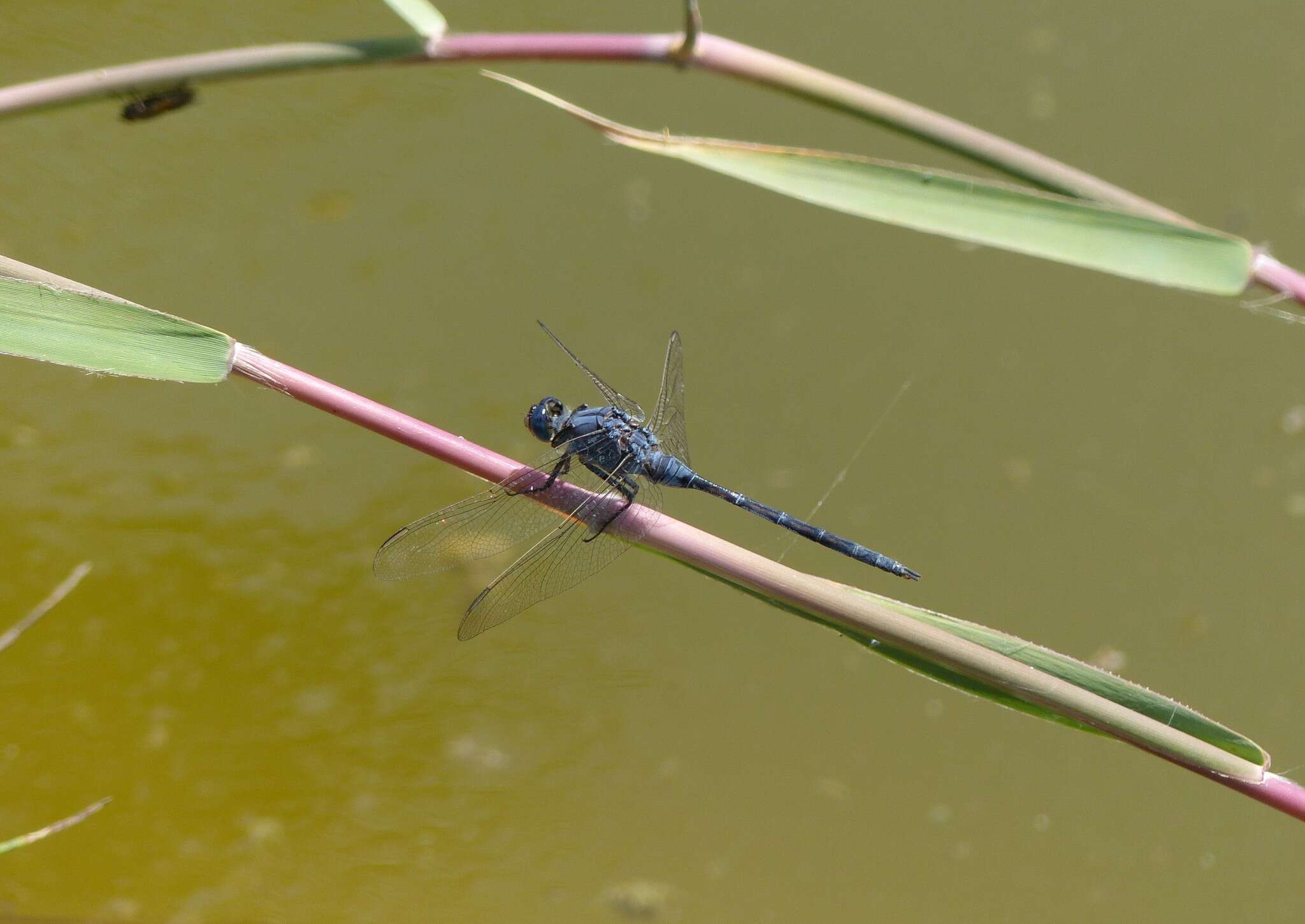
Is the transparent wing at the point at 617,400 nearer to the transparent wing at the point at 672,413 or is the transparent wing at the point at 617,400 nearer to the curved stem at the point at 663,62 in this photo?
the transparent wing at the point at 672,413

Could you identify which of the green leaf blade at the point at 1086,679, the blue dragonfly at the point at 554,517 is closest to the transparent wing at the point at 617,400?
the blue dragonfly at the point at 554,517

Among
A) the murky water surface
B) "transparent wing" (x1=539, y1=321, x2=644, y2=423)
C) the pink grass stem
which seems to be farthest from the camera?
the murky water surface

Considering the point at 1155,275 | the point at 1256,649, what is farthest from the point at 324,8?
the point at 1256,649

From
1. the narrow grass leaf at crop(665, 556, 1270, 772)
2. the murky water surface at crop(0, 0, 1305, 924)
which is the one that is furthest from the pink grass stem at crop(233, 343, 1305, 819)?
the murky water surface at crop(0, 0, 1305, 924)

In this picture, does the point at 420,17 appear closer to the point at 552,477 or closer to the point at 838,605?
the point at 552,477

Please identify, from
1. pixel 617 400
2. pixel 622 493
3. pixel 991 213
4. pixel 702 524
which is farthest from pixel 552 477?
pixel 702 524

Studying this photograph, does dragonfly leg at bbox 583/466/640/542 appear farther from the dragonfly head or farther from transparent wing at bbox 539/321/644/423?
transparent wing at bbox 539/321/644/423

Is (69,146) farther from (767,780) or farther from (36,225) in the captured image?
(767,780)
